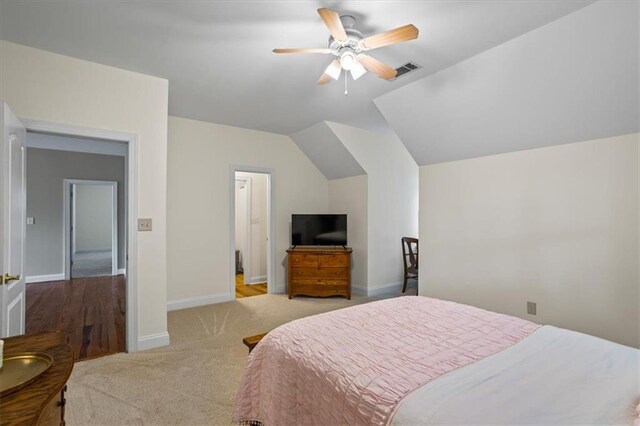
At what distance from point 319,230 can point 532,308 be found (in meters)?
2.85

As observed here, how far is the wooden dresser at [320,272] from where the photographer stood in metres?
4.51

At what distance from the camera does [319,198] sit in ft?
17.7

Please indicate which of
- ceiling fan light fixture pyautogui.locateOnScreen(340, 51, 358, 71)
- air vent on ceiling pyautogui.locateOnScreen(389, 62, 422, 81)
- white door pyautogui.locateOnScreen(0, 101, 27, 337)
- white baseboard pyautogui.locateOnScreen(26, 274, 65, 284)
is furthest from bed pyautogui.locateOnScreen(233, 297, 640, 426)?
white baseboard pyautogui.locateOnScreen(26, 274, 65, 284)

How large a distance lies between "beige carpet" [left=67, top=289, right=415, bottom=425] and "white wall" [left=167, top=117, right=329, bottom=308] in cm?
73

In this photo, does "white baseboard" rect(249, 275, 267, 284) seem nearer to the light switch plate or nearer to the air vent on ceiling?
the light switch plate

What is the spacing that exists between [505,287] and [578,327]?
0.63 meters

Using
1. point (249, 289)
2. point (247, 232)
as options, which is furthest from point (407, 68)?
point (249, 289)

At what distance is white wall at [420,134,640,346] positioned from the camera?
242 cm

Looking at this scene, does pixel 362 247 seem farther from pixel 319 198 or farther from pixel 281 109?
pixel 281 109

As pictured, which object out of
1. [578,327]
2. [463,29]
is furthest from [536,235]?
[463,29]

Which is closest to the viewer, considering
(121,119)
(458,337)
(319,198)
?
(458,337)

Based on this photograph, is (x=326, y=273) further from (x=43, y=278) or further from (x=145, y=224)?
(x=43, y=278)

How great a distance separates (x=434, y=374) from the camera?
3.72 ft

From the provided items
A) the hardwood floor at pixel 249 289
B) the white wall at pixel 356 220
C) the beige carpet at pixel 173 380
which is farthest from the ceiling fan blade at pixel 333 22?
the hardwood floor at pixel 249 289
